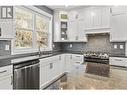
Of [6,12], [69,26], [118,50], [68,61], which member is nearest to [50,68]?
[68,61]

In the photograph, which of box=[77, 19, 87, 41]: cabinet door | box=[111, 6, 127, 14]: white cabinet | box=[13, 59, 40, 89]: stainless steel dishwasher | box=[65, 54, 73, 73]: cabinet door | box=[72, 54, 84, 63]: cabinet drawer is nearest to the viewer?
box=[13, 59, 40, 89]: stainless steel dishwasher

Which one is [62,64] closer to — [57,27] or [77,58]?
[77,58]

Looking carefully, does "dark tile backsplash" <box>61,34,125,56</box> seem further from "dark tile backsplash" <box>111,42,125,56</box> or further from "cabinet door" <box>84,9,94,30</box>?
"cabinet door" <box>84,9,94,30</box>

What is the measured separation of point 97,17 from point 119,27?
803 millimetres

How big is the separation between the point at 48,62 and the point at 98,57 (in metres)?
1.41

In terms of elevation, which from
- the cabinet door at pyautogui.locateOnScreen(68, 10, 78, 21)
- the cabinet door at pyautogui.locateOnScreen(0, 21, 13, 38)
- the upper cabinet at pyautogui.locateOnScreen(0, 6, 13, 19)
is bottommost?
the cabinet door at pyautogui.locateOnScreen(0, 21, 13, 38)

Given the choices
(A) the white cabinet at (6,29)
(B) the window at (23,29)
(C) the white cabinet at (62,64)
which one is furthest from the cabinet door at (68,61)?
(A) the white cabinet at (6,29)

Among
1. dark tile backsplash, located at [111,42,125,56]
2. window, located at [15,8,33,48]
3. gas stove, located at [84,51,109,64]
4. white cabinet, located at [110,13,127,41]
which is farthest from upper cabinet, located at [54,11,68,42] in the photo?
white cabinet, located at [110,13,127,41]

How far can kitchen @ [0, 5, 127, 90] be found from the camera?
2507 millimetres

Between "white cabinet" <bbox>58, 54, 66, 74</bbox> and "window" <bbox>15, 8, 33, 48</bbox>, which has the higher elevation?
"window" <bbox>15, 8, 33, 48</bbox>

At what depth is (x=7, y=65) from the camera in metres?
2.01

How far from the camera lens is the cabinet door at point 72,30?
4820 mm
